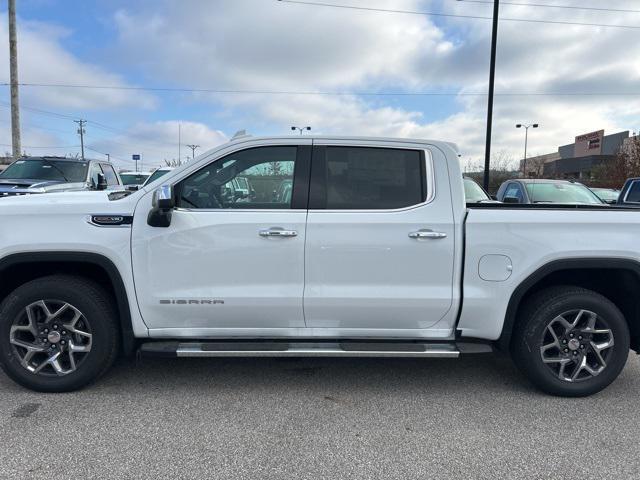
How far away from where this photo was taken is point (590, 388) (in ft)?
11.8

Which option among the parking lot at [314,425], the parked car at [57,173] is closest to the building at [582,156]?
the parked car at [57,173]

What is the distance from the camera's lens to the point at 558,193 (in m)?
10.4

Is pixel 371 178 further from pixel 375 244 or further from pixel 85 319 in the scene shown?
pixel 85 319

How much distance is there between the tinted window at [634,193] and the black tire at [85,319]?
29.3ft

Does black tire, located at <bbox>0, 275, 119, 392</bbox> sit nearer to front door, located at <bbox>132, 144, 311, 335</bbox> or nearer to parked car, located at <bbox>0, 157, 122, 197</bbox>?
front door, located at <bbox>132, 144, 311, 335</bbox>

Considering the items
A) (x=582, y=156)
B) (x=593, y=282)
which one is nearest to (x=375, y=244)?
(x=593, y=282)

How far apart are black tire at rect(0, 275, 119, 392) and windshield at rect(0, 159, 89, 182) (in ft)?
24.0

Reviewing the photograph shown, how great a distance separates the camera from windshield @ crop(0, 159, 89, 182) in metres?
9.91

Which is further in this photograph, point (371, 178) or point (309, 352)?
point (371, 178)

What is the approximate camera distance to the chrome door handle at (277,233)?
335cm

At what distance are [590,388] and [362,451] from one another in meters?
1.94

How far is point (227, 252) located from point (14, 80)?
17.9 metres

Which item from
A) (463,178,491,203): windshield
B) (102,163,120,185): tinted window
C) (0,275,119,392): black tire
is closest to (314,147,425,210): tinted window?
(0,275,119,392): black tire

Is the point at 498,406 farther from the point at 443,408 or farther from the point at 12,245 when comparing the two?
the point at 12,245
